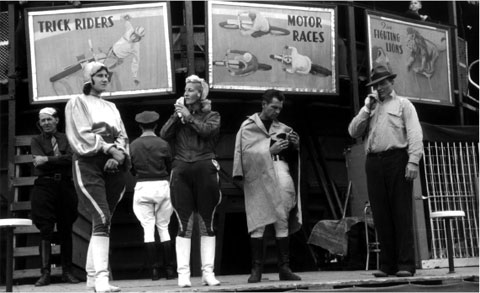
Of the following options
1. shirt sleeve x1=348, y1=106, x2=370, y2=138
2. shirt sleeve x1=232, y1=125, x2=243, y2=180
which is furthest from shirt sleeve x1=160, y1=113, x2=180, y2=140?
shirt sleeve x1=348, y1=106, x2=370, y2=138

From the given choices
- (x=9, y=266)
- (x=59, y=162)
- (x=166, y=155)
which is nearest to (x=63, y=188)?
(x=59, y=162)

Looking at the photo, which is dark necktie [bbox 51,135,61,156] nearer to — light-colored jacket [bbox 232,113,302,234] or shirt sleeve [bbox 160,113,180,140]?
shirt sleeve [bbox 160,113,180,140]

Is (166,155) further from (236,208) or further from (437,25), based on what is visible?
(437,25)

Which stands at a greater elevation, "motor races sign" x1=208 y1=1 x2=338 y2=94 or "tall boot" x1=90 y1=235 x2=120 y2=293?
"motor races sign" x1=208 y1=1 x2=338 y2=94

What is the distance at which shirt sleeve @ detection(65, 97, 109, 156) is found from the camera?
21.0 ft

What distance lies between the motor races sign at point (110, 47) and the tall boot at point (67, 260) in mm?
2306

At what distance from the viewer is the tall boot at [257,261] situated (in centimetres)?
731

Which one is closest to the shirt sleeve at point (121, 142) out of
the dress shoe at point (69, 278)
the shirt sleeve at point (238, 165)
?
the shirt sleeve at point (238, 165)

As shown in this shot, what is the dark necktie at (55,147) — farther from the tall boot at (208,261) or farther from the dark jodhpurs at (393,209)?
the dark jodhpurs at (393,209)

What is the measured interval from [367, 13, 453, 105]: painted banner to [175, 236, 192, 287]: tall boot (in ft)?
17.0

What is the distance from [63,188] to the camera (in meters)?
8.82

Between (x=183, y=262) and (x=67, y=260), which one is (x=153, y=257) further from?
(x=183, y=262)

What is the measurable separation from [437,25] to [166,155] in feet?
17.2

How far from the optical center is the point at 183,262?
22.6 ft
